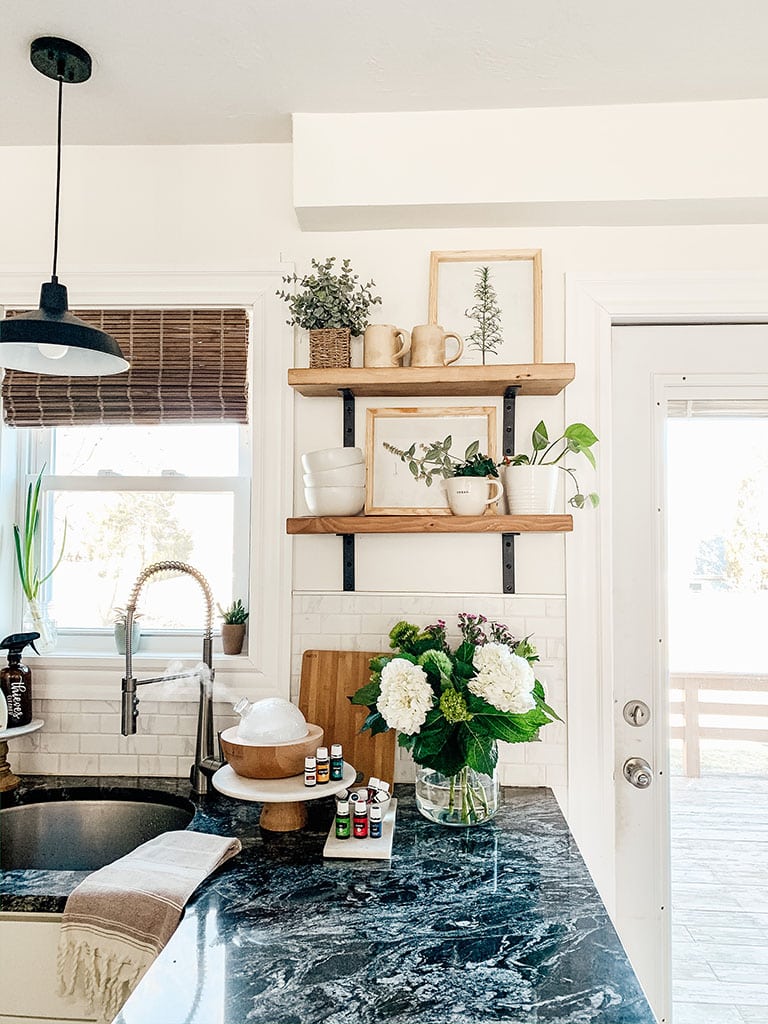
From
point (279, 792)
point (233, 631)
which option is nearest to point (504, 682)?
point (279, 792)

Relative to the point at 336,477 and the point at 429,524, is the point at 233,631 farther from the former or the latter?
the point at 429,524

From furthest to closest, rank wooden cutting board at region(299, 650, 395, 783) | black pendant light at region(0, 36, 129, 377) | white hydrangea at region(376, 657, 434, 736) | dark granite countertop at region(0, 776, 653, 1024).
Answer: wooden cutting board at region(299, 650, 395, 783), white hydrangea at region(376, 657, 434, 736), black pendant light at region(0, 36, 129, 377), dark granite countertop at region(0, 776, 653, 1024)

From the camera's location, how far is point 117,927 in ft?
4.61

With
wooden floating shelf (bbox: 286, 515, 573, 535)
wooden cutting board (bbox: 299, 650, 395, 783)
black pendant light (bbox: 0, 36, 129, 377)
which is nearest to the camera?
black pendant light (bbox: 0, 36, 129, 377)

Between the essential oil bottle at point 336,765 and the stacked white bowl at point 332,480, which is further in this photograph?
the stacked white bowl at point 332,480

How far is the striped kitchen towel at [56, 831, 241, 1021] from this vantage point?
138 centimetres

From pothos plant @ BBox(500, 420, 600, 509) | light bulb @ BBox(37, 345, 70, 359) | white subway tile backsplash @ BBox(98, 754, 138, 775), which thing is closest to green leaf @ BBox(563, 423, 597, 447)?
pothos plant @ BBox(500, 420, 600, 509)

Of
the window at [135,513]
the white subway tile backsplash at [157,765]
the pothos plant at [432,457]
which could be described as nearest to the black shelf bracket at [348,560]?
the pothos plant at [432,457]

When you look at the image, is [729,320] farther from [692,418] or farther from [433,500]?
[433,500]

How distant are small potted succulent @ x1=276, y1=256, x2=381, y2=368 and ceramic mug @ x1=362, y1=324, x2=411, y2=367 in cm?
5

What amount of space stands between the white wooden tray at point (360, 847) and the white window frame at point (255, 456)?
52 cm

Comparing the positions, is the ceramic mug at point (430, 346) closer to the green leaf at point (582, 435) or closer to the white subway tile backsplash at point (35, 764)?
the green leaf at point (582, 435)

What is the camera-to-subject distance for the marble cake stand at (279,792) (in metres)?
1.60

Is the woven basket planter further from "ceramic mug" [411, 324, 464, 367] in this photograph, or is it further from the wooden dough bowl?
the wooden dough bowl
